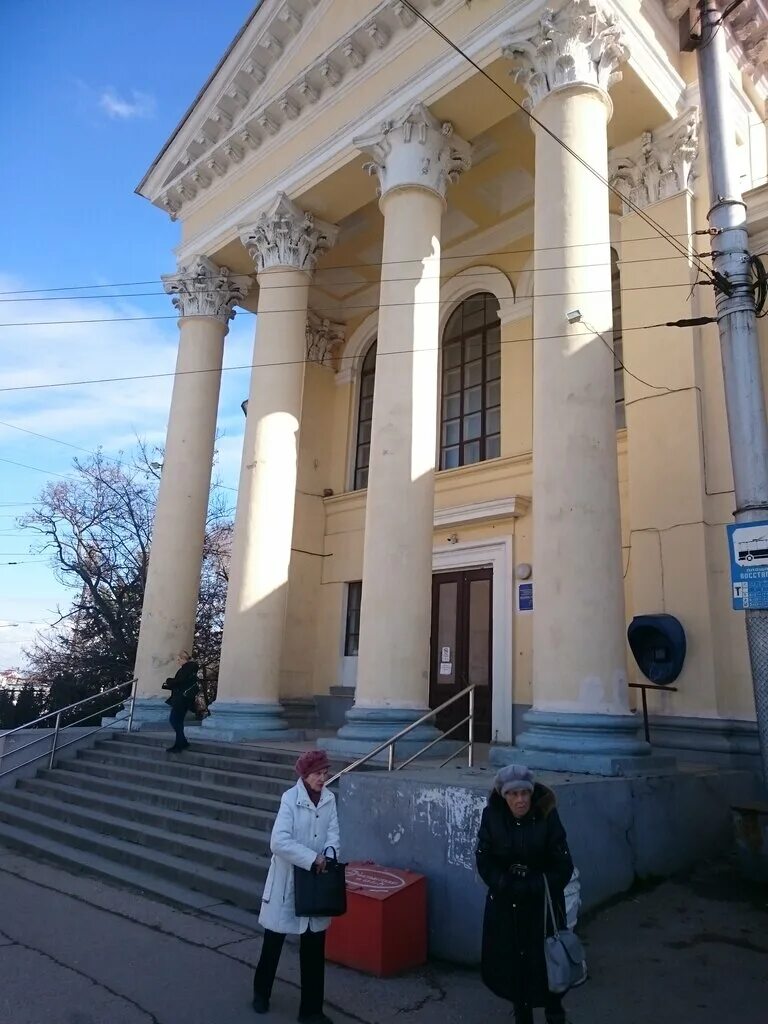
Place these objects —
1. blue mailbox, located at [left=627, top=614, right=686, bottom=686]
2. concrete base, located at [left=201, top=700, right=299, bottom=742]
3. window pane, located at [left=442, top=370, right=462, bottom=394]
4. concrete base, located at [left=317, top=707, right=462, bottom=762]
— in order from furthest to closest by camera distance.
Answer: window pane, located at [left=442, top=370, right=462, bottom=394] → concrete base, located at [left=201, top=700, right=299, bottom=742] → blue mailbox, located at [left=627, top=614, right=686, bottom=686] → concrete base, located at [left=317, top=707, right=462, bottom=762]

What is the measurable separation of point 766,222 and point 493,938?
29.0 feet

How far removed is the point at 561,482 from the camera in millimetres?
7211

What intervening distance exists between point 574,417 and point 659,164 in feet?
15.9

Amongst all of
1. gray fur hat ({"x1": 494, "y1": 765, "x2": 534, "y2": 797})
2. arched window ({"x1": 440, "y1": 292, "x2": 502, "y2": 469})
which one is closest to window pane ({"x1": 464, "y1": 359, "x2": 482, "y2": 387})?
arched window ({"x1": 440, "y1": 292, "x2": 502, "y2": 469})

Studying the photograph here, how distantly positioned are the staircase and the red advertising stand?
137 centimetres

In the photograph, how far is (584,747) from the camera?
20.9 ft

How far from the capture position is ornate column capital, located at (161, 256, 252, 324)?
1388 cm

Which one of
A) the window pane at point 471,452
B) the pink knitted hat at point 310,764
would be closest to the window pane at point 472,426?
the window pane at point 471,452

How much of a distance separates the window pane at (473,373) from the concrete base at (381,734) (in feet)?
22.5

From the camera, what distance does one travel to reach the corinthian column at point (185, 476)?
41.0 ft

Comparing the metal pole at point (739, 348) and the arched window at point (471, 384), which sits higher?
the arched window at point (471, 384)

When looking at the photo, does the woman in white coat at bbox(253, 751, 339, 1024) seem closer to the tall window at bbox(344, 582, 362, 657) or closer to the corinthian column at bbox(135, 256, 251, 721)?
the corinthian column at bbox(135, 256, 251, 721)

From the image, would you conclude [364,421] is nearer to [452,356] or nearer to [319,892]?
[452,356]

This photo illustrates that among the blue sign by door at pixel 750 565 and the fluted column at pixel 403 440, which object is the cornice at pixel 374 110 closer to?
the fluted column at pixel 403 440
